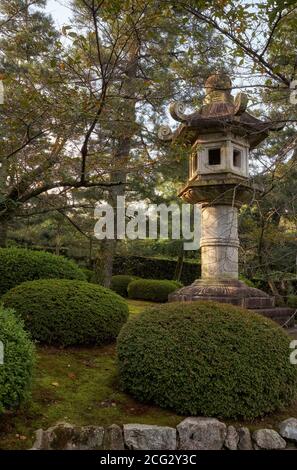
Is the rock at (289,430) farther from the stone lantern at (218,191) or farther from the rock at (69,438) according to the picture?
the stone lantern at (218,191)

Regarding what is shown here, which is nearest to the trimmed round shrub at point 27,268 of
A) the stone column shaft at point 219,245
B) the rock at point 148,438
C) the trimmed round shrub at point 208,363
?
the stone column shaft at point 219,245

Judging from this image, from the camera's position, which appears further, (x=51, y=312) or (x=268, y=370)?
(x=51, y=312)

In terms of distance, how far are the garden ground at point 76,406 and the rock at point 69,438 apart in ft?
0.32

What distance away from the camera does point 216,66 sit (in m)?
4.99

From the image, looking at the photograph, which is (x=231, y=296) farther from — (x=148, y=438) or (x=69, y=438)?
(x=69, y=438)

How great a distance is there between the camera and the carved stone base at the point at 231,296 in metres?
6.55

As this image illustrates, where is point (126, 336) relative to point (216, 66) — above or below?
below

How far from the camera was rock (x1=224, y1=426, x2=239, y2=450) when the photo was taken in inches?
138

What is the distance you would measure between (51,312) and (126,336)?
4.50ft

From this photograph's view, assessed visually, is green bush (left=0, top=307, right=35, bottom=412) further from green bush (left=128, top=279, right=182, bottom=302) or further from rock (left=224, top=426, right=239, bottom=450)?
green bush (left=128, top=279, right=182, bottom=302)

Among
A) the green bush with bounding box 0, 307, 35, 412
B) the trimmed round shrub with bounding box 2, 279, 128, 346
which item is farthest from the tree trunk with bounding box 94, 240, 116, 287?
the green bush with bounding box 0, 307, 35, 412
